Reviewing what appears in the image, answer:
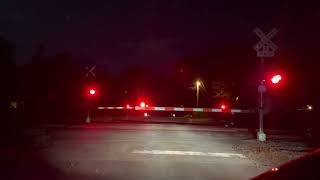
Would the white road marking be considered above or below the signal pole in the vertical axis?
below

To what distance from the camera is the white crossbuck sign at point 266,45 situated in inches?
992

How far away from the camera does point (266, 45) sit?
2531 cm

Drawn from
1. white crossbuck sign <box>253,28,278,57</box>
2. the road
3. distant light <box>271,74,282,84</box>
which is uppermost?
white crossbuck sign <box>253,28,278,57</box>

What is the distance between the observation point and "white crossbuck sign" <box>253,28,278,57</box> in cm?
2520

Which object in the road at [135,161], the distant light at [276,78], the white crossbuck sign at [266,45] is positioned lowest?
the road at [135,161]

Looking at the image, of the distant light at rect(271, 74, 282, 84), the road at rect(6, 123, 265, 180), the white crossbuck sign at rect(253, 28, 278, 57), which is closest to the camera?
the road at rect(6, 123, 265, 180)

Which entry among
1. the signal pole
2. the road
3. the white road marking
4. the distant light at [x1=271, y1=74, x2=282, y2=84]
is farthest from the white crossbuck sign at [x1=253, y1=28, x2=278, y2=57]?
the white road marking

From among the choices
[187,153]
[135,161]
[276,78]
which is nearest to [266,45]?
[276,78]

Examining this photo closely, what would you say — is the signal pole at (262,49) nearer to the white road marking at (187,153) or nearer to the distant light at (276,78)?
the distant light at (276,78)

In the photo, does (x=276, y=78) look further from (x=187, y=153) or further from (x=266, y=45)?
(x=187, y=153)

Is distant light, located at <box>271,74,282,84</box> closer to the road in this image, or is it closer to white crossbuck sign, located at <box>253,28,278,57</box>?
white crossbuck sign, located at <box>253,28,278,57</box>

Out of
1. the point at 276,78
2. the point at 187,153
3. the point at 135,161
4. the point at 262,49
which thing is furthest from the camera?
the point at 262,49

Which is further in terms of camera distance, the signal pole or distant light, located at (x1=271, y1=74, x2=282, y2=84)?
the signal pole

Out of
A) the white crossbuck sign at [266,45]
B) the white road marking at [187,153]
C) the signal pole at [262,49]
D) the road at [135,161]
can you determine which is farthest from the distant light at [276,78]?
the white road marking at [187,153]
